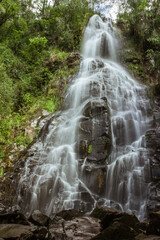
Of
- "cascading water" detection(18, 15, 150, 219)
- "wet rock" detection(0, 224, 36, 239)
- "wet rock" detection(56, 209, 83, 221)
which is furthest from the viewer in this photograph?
"cascading water" detection(18, 15, 150, 219)

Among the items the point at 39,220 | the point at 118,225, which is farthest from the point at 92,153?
the point at 118,225

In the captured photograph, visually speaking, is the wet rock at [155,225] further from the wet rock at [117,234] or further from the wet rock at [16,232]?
the wet rock at [16,232]

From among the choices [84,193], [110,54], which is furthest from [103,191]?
[110,54]

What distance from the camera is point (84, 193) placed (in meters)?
6.88

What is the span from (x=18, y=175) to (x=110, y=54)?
12.7 meters

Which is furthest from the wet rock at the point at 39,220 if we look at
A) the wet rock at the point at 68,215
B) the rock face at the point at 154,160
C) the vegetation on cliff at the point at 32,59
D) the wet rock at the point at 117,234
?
the vegetation on cliff at the point at 32,59

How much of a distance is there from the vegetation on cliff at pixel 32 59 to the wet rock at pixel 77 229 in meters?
4.48

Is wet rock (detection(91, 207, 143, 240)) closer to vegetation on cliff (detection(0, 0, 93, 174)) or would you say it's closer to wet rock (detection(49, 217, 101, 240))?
wet rock (detection(49, 217, 101, 240))

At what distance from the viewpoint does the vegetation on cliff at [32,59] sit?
982cm

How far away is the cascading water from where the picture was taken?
6.77 meters

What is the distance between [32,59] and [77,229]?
1345 centimetres

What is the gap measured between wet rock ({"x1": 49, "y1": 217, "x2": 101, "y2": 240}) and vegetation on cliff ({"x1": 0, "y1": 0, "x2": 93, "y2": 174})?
4484 millimetres

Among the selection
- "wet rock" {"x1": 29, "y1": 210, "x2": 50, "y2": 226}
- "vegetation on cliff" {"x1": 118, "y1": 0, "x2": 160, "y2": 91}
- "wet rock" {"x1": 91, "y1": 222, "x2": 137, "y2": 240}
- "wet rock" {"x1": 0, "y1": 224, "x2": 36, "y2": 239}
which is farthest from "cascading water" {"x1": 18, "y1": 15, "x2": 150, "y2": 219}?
"wet rock" {"x1": 91, "y1": 222, "x2": 137, "y2": 240}

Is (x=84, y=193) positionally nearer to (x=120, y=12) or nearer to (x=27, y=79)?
(x=27, y=79)
